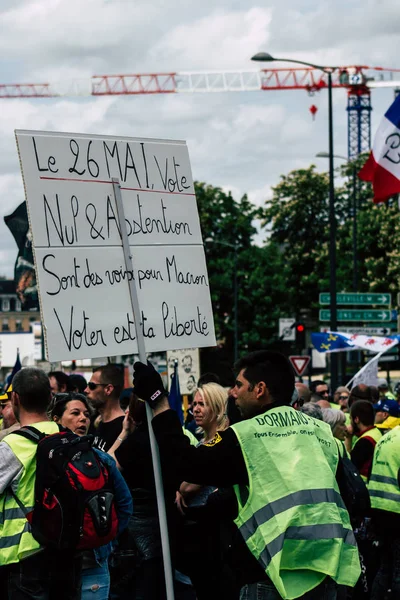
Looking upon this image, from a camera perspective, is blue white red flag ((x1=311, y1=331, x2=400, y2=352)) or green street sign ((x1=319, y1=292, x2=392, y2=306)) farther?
green street sign ((x1=319, y1=292, x2=392, y2=306))

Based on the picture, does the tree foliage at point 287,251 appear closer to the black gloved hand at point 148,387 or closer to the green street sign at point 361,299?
the green street sign at point 361,299

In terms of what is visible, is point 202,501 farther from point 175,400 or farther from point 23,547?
point 175,400

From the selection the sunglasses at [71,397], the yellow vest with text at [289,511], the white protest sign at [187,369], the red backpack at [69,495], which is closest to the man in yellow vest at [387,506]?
the sunglasses at [71,397]

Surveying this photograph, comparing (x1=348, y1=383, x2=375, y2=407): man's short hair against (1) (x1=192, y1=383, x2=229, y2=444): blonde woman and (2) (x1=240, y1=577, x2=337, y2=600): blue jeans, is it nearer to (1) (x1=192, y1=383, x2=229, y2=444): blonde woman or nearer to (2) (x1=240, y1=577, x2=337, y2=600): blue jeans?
(1) (x1=192, y1=383, x2=229, y2=444): blonde woman

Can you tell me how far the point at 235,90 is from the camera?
127438 millimetres

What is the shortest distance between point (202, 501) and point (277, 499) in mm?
2128

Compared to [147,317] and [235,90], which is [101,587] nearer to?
[147,317]

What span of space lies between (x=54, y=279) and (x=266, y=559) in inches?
62.7

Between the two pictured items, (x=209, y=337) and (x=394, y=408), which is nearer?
(x=209, y=337)

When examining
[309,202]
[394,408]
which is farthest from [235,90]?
[394,408]

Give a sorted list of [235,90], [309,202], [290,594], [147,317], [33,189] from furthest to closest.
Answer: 1. [235,90]
2. [309,202]
3. [147,317]
4. [33,189]
5. [290,594]

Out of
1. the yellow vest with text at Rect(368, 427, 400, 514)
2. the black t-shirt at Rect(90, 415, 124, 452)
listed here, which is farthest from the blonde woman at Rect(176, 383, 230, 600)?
the yellow vest with text at Rect(368, 427, 400, 514)

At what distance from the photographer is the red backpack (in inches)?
190

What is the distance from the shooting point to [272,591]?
4.36 meters
